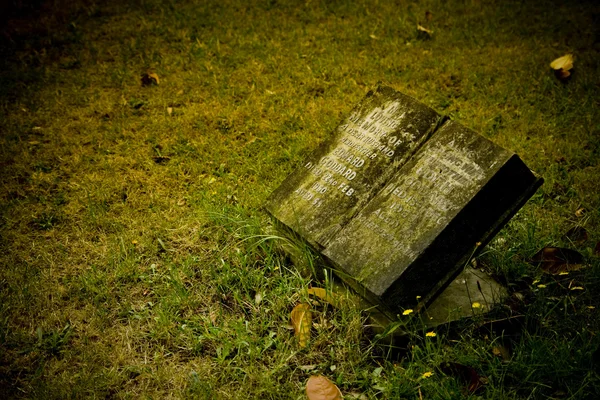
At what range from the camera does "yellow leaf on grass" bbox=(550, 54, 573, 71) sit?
455 cm

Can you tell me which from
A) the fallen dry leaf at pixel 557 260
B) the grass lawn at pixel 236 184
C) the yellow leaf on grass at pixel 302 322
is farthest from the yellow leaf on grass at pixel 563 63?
the yellow leaf on grass at pixel 302 322

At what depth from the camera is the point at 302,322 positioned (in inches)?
102

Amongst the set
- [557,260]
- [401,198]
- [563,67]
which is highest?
[563,67]

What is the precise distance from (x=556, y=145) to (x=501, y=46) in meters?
1.76

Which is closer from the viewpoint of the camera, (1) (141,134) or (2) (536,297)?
(2) (536,297)

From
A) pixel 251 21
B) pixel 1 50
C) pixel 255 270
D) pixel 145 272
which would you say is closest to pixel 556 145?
pixel 255 270

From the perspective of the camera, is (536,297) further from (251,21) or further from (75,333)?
(251,21)

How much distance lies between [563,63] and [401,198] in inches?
123

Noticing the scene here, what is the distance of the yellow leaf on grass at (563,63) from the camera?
4.55 meters

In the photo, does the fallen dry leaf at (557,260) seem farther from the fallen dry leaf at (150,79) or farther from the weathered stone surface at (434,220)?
the fallen dry leaf at (150,79)

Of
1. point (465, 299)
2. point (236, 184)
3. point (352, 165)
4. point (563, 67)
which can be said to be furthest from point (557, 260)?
point (563, 67)

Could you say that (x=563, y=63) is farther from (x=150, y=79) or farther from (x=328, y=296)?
(x=150, y=79)

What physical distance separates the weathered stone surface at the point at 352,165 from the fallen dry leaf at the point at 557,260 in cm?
100

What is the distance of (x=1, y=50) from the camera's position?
5.31 meters
